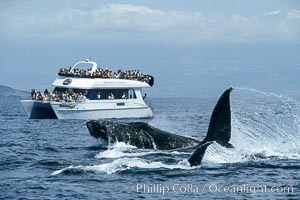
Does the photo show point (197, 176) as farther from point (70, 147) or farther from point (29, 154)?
point (70, 147)

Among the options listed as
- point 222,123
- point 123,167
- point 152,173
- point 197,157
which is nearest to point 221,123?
point 222,123

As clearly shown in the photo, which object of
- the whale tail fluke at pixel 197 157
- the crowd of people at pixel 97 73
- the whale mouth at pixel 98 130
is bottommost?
the whale tail fluke at pixel 197 157

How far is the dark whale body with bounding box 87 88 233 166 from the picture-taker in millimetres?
28094

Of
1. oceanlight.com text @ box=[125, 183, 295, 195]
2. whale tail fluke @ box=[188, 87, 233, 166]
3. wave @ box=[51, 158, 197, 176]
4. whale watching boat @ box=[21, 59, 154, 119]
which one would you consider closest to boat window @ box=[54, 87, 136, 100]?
whale watching boat @ box=[21, 59, 154, 119]

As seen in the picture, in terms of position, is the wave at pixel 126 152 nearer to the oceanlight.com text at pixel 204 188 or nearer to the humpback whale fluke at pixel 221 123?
the humpback whale fluke at pixel 221 123

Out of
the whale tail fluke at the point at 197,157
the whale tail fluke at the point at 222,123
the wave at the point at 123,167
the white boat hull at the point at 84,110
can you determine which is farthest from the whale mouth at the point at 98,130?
the white boat hull at the point at 84,110

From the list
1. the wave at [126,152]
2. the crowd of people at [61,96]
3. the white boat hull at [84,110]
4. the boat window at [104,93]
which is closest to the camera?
the wave at [126,152]

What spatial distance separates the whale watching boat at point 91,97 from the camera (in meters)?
64.4

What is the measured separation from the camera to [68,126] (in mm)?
55406

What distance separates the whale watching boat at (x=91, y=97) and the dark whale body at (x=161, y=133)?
29.9 meters

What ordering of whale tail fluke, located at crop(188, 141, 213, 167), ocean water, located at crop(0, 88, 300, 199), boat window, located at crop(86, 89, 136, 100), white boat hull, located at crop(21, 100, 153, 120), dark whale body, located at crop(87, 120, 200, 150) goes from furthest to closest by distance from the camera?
boat window, located at crop(86, 89, 136, 100)
white boat hull, located at crop(21, 100, 153, 120)
dark whale body, located at crop(87, 120, 200, 150)
whale tail fluke, located at crop(188, 141, 213, 167)
ocean water, located at crop(0, 88, 300, 199)

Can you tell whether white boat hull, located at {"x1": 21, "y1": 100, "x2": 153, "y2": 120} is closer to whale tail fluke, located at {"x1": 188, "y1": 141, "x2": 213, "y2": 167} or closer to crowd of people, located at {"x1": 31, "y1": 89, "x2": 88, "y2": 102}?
crowd of people, located at {"x1": 31, "y1": 89, "x2": 88, "y2": 102}

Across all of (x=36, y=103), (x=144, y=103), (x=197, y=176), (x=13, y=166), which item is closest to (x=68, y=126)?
(x=36, y=103)

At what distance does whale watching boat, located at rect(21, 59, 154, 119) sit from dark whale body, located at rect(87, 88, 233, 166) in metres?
29.9
